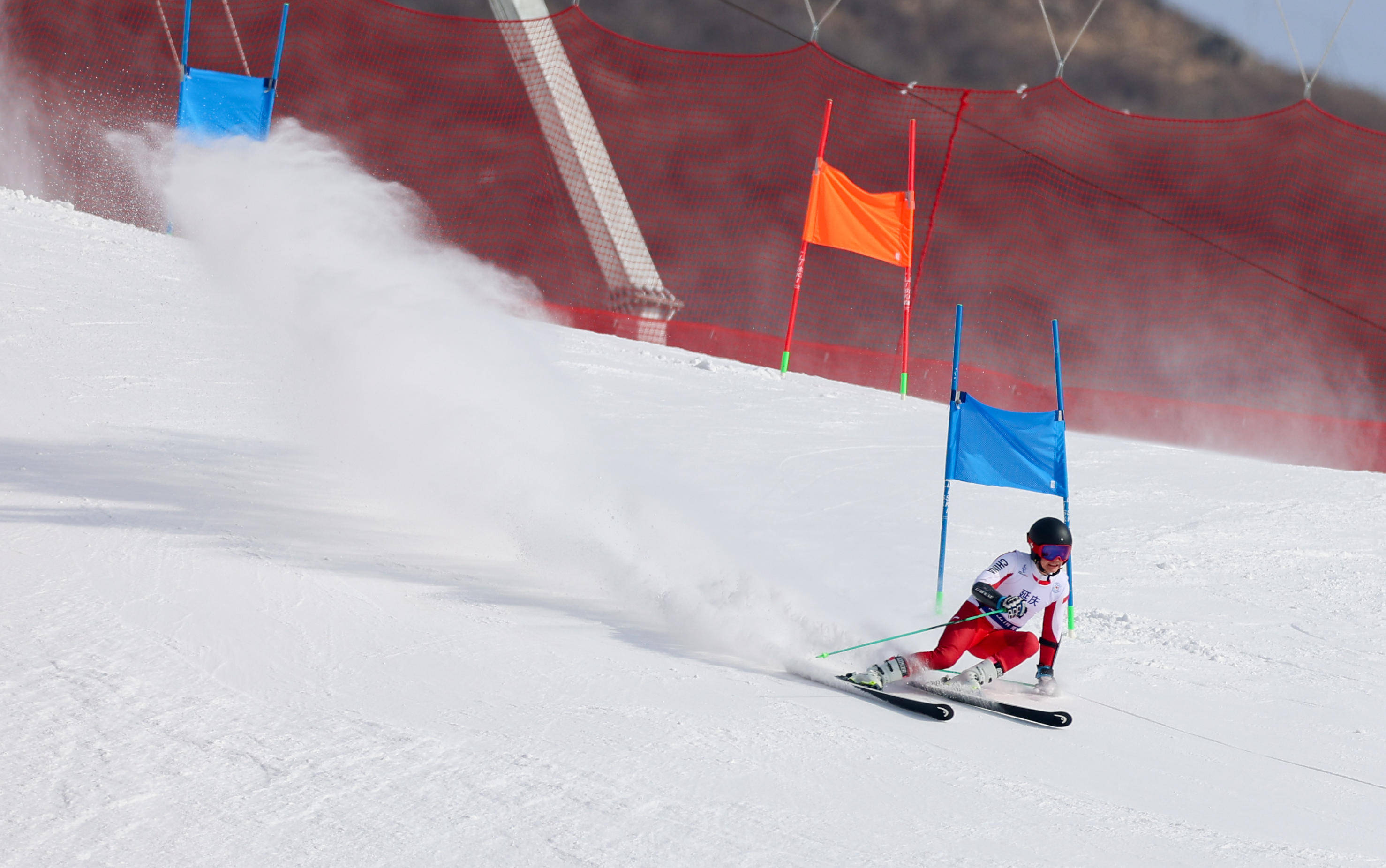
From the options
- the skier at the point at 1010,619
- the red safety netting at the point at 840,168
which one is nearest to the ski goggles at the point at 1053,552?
the skier at the point at 1010,619

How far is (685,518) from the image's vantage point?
22.2 feet

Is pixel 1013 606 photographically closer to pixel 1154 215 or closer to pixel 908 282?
pixel 908 282

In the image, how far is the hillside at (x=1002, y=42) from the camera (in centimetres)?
1956

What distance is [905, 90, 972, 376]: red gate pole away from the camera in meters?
13.7

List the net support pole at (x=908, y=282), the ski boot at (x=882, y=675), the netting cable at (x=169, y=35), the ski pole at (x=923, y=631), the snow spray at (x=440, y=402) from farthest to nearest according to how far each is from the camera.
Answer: the netting cable at (x=169, y=35), the net support pole at (x=908, y=282), the snow spray at (x=440, y=402), the ski pole at (x=923, y=631), the ski boot at (x=882, y=675)

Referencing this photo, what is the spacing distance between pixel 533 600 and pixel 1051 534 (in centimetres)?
226

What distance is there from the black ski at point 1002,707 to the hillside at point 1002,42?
16.7m

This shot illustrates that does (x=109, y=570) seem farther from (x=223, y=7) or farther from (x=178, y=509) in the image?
(x=223, y=7)

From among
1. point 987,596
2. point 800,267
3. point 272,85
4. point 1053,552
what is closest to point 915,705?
point 987,596

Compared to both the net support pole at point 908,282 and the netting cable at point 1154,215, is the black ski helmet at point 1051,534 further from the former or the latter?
the netting cable at point 1154,215

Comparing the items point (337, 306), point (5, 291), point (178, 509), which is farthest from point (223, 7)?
point (178, 509)

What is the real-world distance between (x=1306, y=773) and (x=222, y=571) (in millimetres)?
4271

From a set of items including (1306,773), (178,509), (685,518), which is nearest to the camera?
(1306,773)

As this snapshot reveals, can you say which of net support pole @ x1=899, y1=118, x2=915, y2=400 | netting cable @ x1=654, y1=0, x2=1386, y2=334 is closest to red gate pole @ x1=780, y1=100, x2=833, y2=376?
net support pole @ x1=899, y1=118, x2=915, y2=400
